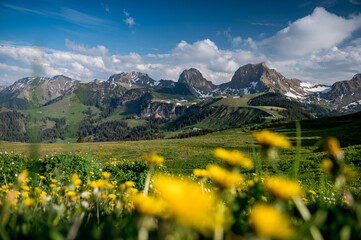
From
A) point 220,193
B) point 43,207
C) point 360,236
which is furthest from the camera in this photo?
point 43,207

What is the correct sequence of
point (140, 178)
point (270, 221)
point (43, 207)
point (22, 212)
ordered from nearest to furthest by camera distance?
point (270, 221) < point (22, 212) < point (43, 207) < point (140, 178)

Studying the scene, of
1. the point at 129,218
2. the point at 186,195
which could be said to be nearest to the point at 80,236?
the point at 129,218

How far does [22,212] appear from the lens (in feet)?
7.14

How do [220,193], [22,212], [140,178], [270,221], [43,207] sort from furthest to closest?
[140,178]
[43,207]
[22,212]
[220,193]
[270,221]

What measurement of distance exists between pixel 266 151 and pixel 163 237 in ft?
3.87

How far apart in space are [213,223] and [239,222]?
972 mm

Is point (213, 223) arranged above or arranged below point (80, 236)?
above

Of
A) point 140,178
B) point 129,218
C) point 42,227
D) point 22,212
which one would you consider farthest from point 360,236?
point 140,178

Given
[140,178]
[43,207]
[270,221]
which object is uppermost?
[270,221]

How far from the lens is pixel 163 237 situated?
1.17 m

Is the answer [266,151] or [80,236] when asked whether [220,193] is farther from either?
[80,236]

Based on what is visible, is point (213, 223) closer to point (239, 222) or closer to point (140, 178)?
point (239, 222)

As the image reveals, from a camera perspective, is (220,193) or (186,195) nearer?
(186,195)

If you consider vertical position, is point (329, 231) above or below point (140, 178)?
above
